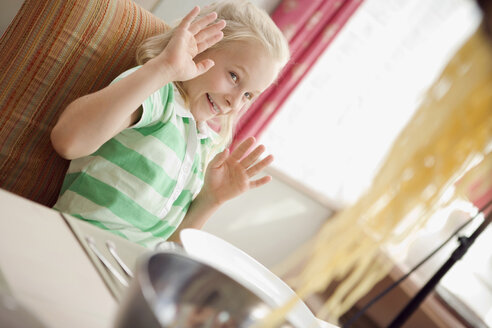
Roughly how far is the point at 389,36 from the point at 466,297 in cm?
118

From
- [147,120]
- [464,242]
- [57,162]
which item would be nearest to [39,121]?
[57,162]

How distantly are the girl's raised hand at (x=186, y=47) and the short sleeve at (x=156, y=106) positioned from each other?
84 millimetres

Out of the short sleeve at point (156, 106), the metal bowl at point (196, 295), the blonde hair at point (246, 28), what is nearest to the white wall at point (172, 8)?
the blonde hair at point (246, 28)

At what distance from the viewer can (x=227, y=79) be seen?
1200 mm

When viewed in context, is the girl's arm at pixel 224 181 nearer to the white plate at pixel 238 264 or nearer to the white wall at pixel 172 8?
the white plate at pixel 238 264

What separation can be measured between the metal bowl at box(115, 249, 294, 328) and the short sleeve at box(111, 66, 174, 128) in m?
0.58

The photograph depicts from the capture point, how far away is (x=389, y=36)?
2.14m

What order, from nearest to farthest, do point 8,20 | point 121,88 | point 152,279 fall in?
point 152,279 < point 121,88 < point 8,20

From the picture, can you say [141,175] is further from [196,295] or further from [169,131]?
[196,295]

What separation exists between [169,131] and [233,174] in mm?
209

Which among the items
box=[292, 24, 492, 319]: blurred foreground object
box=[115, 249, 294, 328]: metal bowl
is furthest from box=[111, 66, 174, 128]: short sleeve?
box=[292, 24, 492, 319]: blurred foreground object

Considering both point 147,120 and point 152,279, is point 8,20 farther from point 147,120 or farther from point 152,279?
point 152,279

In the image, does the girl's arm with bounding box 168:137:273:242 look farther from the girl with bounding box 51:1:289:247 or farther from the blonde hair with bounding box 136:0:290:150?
the blonde hair with bounding box 136:0:290:150

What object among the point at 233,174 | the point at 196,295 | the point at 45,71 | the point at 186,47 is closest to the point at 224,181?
the point at 233,174
